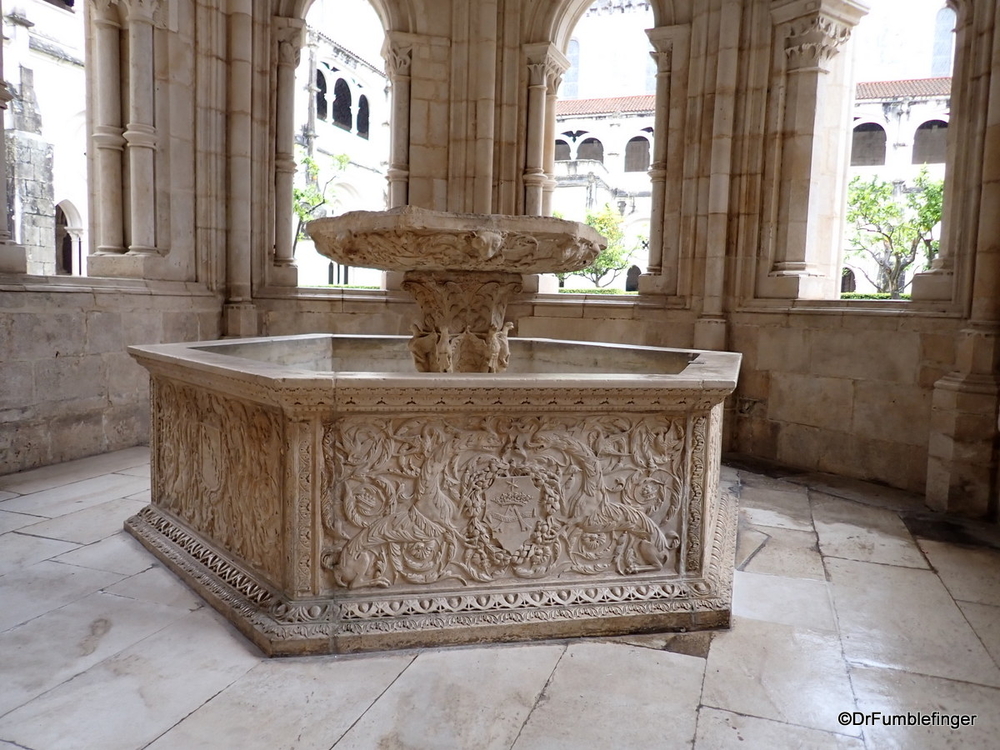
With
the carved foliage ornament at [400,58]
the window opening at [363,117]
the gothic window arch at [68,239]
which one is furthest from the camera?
the window opening at [363,117]

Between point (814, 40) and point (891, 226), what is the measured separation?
14124mm

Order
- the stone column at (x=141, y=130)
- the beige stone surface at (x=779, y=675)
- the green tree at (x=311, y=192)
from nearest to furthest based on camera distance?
the beige stone surface at (x=779, y=675) → the stone column at (x=141, y=130) → the green tree at (x=311, y=192)

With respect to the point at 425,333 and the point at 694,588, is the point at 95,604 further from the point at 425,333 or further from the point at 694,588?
the point at 694,588

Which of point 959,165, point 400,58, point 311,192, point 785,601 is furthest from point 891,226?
point 785,601

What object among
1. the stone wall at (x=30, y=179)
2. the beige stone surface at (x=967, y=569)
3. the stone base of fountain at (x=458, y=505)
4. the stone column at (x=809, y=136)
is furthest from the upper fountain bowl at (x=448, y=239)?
the stone wall at (x=30, y=179)

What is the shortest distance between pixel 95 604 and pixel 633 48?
34.7 meters

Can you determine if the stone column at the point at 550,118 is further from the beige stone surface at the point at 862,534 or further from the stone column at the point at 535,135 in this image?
the beige stone surface at the point at 862,534

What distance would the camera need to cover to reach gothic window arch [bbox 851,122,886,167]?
22641 millimetres

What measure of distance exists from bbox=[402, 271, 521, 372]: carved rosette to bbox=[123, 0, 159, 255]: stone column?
3.04 metres

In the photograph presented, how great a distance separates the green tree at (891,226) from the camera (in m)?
15.6

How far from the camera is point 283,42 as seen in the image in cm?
598

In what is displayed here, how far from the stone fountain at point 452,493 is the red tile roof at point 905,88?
2443cm

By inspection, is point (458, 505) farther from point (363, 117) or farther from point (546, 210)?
point (363, 117)

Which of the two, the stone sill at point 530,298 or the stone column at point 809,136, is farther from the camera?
the stone column at point 809,136
